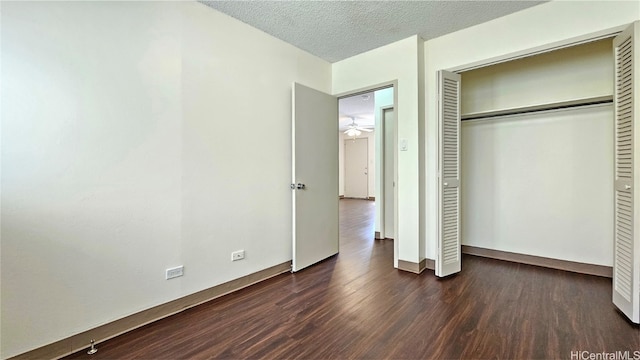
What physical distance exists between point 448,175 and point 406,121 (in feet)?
2.35

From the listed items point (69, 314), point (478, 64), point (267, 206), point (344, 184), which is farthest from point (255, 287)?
point (344, 184)

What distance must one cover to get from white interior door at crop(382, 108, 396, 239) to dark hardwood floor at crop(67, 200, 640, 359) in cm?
164

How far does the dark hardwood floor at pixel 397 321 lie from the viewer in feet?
5.55

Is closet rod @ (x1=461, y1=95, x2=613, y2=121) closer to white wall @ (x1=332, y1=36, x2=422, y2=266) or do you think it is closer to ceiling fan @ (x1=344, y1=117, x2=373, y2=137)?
white wall @ (x1=332, y1=36, x2=422, y2=266)

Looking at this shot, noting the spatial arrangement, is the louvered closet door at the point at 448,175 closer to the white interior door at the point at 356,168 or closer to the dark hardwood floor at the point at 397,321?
the dark hardwood floor at the point at 397,321

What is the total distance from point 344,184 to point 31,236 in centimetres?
975

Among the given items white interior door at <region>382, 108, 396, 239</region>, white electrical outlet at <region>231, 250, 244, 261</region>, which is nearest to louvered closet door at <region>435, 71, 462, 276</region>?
white interior door at <region>382, 108, 396, 239</region>

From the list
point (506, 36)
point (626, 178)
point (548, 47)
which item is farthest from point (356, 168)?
point (626, 178)

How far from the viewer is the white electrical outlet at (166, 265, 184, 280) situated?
2.17 m

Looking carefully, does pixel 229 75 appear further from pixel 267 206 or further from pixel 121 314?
pixel 121 314

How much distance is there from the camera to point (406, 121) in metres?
3.07

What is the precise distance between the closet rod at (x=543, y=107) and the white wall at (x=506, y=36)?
32.9 inches

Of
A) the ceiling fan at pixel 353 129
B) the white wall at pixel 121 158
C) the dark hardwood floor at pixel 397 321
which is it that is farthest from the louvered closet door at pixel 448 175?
the ceiling fan at pixel 353 129

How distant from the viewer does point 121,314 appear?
75.6 inches
